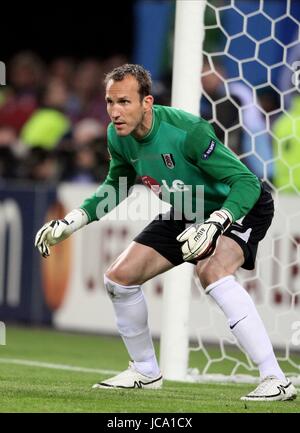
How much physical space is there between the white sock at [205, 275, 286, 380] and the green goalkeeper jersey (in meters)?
0.40

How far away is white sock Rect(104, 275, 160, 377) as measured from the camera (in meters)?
6.74

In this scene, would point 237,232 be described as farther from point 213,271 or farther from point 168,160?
point 168,160

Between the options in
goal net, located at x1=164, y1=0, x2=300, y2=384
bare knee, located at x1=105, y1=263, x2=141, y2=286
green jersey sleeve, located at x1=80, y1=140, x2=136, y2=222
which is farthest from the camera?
goal net, located at x1=164, y1=0, x2=300, y2=384

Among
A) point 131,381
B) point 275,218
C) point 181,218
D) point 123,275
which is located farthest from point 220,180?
point 275,218

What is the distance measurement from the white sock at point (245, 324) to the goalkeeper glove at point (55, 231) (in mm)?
845

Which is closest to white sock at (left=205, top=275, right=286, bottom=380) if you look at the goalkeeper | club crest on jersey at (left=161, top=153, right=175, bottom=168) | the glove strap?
the goalkeeper

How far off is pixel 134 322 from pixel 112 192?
72 centimetres

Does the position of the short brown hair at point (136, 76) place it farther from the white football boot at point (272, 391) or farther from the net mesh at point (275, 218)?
the net mesh at point (275, 218)

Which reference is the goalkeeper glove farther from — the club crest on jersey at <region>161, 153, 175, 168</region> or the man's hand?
the man's hand

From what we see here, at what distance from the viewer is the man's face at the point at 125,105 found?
6312 mm

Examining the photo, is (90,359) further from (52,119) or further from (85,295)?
(52,119)

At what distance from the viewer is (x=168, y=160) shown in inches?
250

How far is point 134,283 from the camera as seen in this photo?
6699mm

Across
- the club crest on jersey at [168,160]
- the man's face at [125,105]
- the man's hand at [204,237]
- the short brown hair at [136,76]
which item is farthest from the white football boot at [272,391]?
the short brown hair at [136,76]
